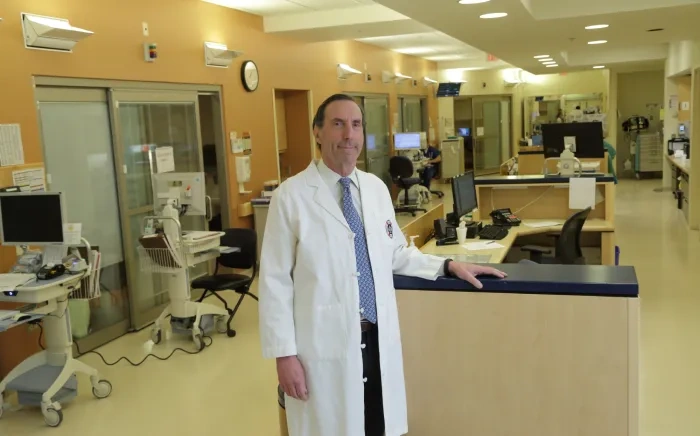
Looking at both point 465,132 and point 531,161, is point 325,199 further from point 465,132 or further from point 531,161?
point 465,132

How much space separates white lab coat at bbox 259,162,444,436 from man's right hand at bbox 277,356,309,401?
1.0 inches

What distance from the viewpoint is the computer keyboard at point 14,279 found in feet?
11.9

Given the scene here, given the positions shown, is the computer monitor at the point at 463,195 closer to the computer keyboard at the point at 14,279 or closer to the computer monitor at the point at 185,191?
the computer monitor at the point at 185,191

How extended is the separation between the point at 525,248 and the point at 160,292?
131 inches

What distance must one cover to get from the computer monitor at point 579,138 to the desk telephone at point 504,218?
2059 mm

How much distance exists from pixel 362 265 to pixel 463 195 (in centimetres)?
333

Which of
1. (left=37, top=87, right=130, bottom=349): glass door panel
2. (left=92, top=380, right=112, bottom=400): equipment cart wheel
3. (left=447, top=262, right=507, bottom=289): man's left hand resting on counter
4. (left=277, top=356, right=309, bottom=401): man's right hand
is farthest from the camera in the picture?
(left=37, top=87, right=130, bottom=349): glass door panel

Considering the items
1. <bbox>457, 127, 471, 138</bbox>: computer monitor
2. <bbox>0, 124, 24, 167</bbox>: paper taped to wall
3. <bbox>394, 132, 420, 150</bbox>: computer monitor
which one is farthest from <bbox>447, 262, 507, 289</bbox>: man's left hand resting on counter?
<bbox>457, 127, 471, 138</bbox>: computer monitor

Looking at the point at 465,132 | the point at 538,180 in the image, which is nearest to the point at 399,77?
the point at 465,132

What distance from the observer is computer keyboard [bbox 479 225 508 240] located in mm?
5012

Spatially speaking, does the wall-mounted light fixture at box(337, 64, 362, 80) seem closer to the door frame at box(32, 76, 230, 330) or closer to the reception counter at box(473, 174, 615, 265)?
the door frame at box(32, 76, 230, 330)

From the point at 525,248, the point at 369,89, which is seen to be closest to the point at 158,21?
the point at 525,248

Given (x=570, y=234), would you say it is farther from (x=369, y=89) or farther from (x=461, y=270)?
(x=369, y=89)

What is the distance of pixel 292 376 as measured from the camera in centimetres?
195
